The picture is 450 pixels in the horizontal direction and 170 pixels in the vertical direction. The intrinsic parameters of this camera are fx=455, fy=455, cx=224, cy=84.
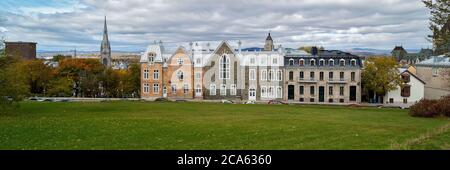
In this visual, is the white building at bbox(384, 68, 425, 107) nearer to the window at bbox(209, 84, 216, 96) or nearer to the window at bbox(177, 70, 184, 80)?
the window at bbox(209, 84, 216, 96)

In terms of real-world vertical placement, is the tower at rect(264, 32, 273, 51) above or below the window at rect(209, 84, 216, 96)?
above

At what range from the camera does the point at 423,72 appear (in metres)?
75.8

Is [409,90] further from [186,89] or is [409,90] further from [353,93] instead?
[186,89]

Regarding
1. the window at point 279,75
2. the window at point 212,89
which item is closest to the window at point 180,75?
the window at point 212,89

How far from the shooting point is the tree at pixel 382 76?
66312 mm

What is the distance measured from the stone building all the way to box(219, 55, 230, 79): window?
894 centimetres

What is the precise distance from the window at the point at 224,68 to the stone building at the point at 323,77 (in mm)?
8942

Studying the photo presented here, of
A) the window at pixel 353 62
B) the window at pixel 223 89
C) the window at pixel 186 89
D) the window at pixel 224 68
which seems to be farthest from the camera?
the window at pixel 186 89

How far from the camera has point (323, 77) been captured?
69750 mm

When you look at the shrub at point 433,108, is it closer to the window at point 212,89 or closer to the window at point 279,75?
the window at point 279,75

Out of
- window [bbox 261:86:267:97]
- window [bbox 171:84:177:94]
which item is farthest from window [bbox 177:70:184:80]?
window [bbox 261:86:267:97]

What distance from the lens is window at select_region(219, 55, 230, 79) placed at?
69.5m

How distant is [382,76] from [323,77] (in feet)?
28.1

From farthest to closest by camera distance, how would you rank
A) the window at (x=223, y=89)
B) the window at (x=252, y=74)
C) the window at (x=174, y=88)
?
the window at (x=174, y=88)
the window at (x=223, y=89)
the window at (x=252, y=74)
